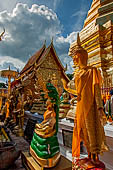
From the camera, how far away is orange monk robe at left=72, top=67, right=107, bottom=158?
1.53 metres

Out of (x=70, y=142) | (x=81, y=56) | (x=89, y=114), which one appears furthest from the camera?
(x=70, y=142)

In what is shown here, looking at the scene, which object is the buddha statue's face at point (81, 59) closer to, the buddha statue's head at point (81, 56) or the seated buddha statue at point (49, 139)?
the buddha statue's head at point (81, 56)

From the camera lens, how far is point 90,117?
5.15 ft

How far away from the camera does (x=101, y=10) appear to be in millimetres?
5574

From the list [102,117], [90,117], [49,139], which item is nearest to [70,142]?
[49,139]

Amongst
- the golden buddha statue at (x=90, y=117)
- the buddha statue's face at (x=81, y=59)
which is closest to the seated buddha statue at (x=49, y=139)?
the golden buddha statue at (x=90, y=117)

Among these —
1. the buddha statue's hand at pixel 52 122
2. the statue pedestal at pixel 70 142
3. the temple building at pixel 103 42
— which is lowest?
the statue pedestal at pixel 70 142

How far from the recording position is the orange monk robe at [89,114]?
1.53 meters

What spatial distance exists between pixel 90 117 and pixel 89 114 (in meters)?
0.03

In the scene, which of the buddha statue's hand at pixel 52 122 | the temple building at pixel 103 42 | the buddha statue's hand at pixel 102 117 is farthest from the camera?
the temple building at pixel 103 42

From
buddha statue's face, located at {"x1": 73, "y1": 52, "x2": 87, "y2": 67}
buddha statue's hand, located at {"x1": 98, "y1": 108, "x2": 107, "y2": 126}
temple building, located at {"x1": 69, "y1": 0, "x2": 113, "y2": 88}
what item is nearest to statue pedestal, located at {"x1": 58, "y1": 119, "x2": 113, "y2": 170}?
buddha statue's hand, located at {"x1": 98, "y1": 108, "x2": 107, "y2": 126}

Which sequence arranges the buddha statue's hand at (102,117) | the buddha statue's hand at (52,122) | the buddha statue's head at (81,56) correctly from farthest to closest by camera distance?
the buddha statue's hand at (52,122)
the buddha statue's head at (81,56)
the buddha statue's hand at (102,117)

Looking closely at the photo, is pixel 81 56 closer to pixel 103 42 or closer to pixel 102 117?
pixel 102 117

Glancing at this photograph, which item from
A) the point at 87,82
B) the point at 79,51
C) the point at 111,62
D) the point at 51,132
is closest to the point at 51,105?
the point at 51,132
